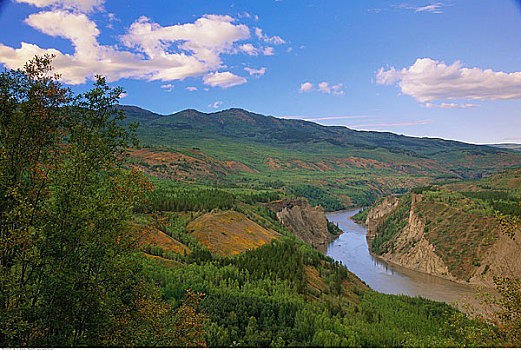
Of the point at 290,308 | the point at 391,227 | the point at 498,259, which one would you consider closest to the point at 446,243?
the point at 498,259

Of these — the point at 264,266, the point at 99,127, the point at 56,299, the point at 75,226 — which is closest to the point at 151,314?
the point at 56,299

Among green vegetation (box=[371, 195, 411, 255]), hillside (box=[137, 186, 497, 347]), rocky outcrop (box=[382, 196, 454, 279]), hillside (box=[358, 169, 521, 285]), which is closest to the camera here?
hillside (box=[137, 186, 497, 347])

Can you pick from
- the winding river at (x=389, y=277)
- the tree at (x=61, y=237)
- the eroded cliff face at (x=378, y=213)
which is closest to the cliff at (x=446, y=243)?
the winding river at (x=389, y=277)

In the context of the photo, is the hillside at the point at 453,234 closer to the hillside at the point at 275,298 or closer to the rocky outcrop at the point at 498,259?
the rocky outcrop at the point at 498,259

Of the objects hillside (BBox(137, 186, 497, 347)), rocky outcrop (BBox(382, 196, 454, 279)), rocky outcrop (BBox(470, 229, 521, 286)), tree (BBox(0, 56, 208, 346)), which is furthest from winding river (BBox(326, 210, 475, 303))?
tree (BBox(0, 56, 208, 346))

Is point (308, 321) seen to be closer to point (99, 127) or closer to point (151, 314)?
point (151, 314)

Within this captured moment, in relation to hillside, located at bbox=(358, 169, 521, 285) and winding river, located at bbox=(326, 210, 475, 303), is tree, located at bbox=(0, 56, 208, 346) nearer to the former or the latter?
winding river, located at bbox=(326, 210, 475, 303)
